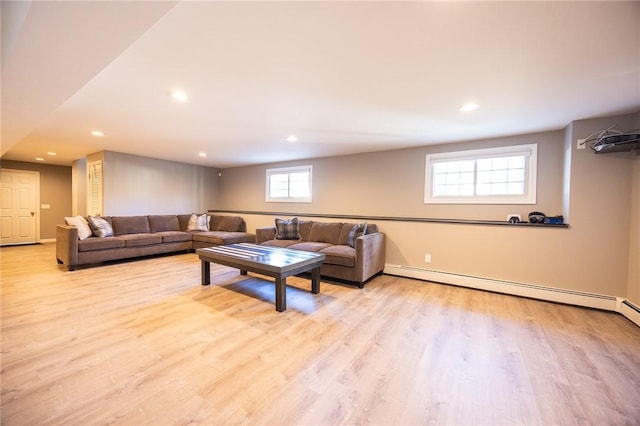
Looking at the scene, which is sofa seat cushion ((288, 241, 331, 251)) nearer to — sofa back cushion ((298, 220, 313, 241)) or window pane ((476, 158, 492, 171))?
sofa back cushion ((298, 220, 313, 241))

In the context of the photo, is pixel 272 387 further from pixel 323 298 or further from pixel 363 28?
pixel 363 28

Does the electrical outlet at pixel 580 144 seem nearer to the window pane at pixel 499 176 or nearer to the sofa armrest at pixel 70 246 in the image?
the window pane at pixel 499 176

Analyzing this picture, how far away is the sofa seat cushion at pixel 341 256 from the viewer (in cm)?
357

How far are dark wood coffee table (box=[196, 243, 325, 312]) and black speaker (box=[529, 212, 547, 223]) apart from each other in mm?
2807

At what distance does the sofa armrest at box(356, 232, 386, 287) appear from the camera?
11.6 ft

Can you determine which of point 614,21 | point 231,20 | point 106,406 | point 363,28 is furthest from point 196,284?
point 614,21

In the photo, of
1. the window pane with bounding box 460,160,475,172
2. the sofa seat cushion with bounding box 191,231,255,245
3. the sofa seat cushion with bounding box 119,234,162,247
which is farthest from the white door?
the window pane with bounding box 460,160,475,172

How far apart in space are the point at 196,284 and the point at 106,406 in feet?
7.12

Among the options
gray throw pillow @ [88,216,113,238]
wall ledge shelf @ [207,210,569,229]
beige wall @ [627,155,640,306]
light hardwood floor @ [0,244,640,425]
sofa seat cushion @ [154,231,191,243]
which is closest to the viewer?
light hardwood floor @ [0,244,640,425]

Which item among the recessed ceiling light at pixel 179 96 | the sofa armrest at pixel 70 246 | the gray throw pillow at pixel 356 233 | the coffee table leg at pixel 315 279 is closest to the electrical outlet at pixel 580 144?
the gray throw pillow at pixel 356 233

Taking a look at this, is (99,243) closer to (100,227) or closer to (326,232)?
(100,227)

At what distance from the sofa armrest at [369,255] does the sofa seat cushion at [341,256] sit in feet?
0.28

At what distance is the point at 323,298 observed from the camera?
3146 mm

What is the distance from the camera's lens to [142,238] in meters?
4.92
